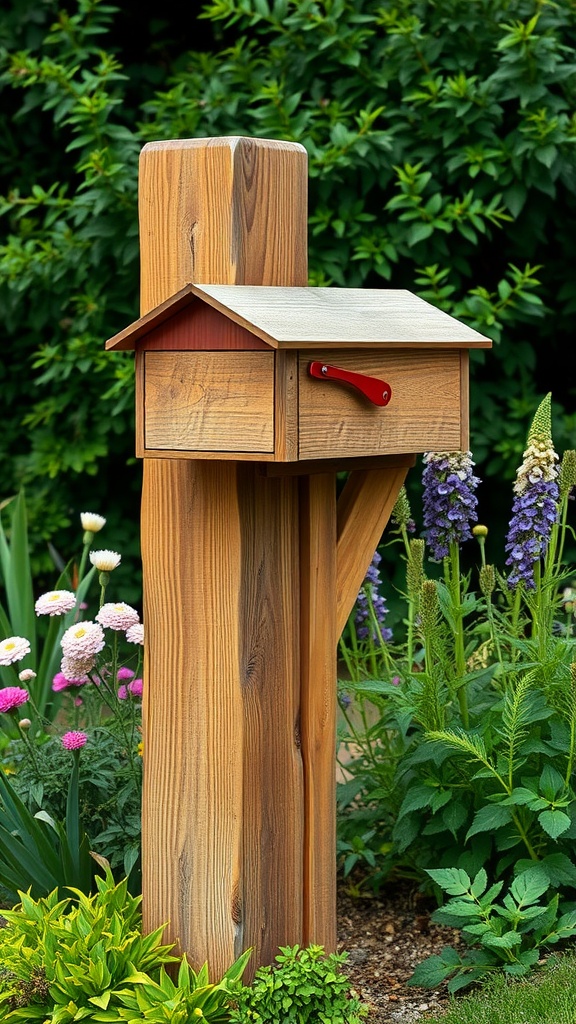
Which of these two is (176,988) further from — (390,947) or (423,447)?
(423,447)

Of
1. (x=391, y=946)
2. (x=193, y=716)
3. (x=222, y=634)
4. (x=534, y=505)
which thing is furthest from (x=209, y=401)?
(x=391, y=946)

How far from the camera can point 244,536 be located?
270 cm

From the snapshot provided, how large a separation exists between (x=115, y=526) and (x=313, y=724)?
3.18 m

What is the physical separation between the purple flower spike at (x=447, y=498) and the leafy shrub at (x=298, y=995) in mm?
1144

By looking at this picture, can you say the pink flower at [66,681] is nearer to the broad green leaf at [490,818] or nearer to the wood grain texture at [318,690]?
the wood grain texture at [318,690]

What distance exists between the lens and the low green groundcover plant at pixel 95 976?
2.60 meters

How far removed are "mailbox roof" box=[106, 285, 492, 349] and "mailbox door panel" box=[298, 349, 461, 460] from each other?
0.04 meters

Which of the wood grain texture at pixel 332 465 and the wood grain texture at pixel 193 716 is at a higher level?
the wood grain texture at pixel 332 465

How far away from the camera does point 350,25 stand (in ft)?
17.6

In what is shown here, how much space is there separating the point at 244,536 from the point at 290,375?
40 cm

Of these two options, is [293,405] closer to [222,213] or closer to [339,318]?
[339,318]

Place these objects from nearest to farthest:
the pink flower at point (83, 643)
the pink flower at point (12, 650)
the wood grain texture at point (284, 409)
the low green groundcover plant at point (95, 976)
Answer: the wood grain texture at point (284, 409), the low green groundcover plant at point (95, 976), the pink flower at point (83, 643), the pink flower at point (12, 650)

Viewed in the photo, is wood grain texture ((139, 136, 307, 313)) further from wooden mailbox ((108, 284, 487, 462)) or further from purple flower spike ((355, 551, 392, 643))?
purple flower spike ((355, 551, 392, 643))

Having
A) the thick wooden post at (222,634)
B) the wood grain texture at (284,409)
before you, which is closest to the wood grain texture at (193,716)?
the thick wooden post at (222,634)
